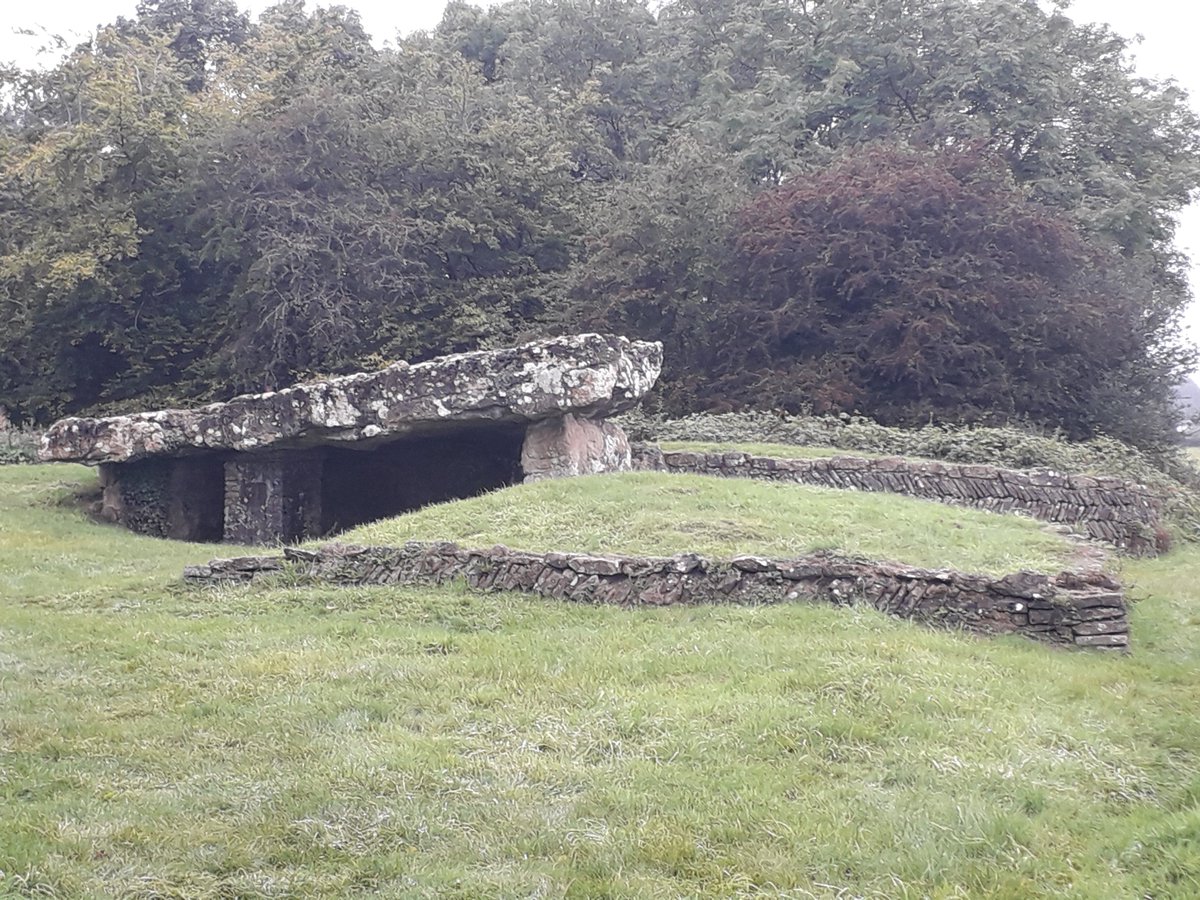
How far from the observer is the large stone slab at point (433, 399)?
17.7 meters

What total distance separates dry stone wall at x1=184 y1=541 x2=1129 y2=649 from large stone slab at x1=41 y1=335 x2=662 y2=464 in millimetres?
5243

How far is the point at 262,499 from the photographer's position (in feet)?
64.5

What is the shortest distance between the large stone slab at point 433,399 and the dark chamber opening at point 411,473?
7.22 feet

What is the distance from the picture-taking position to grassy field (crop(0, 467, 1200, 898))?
17.2 ft

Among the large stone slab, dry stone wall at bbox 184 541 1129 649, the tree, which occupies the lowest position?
dry stone wall at bbox 184 541 1129 649

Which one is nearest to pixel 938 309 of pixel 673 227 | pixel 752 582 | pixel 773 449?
pixel 673 227

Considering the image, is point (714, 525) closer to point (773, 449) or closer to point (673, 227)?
point (773, 449)

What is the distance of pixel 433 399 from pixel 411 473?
3717mm

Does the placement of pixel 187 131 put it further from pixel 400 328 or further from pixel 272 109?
pixel 400 328

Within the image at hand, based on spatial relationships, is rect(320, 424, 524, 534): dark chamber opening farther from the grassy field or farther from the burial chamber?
the grassy field

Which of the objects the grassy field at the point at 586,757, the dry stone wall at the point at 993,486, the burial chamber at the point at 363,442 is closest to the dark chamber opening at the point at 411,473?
the burial chamber at the point at 363,442

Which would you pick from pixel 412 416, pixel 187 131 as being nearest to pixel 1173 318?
pixel 412 416

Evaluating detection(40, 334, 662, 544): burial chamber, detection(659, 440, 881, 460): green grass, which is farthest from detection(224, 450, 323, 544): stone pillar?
detection(659, 440, 881, 460): green grass

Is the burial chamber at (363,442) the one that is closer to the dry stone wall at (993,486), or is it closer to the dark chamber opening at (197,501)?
the dark chamber opening at (197,501)
